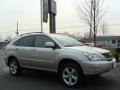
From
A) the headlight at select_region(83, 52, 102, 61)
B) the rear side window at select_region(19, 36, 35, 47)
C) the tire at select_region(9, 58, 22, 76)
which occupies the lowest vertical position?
the tire at select_region(9, 58, 22, 76)

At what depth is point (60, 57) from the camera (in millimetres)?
8266

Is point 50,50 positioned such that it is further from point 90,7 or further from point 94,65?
point 90,7

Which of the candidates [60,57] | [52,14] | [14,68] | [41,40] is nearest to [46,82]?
[60,57]

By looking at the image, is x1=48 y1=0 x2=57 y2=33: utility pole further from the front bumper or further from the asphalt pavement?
the front bumper

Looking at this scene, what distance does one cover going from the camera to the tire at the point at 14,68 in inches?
402

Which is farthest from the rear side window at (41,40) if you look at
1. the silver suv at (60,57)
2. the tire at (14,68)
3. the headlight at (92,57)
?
the headlight at (92,57)

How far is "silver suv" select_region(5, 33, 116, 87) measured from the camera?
7.74 meters

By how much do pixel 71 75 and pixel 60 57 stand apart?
2.15 ft

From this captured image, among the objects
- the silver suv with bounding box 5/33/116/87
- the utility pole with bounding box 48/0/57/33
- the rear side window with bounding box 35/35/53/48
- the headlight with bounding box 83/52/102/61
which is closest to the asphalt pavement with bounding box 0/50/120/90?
the silver suv with bounding box 5/33/116/87

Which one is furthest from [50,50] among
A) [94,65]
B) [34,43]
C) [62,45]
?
[94,65]

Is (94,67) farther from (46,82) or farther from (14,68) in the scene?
(14,68)

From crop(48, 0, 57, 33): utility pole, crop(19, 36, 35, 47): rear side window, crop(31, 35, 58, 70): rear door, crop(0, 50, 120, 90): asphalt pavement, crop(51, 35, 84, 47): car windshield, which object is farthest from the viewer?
crop(48, 0, 57, 33): utility pole

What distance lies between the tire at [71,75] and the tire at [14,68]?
2.44m

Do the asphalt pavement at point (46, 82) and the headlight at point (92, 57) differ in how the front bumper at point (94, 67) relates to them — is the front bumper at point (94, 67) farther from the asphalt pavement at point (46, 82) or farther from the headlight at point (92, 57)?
the asphalt pavement at point (46, 82)
